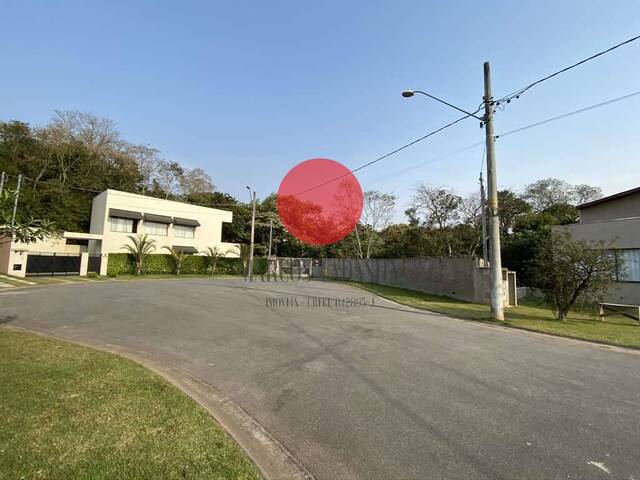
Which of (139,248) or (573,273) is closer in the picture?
(573,273)

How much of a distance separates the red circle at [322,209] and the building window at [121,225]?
14.3 metres

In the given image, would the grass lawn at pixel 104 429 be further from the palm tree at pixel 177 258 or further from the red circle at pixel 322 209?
the palm tree at pixel 177 258

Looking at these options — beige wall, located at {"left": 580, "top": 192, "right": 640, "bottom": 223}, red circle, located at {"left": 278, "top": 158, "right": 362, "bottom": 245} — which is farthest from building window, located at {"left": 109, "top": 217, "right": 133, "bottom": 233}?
beige wall, located at {"left": 580, "top": 192, "right": 640, "bottom": 223}

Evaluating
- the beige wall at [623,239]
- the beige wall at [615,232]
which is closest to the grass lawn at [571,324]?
the beige wall at [623,239]

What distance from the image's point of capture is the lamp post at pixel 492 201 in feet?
34.1

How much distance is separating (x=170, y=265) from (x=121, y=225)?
18.3 ft

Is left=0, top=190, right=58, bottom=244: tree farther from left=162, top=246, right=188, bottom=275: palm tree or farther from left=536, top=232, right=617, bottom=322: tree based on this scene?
left=162, top=246, right=188, bottom=275: palm tree

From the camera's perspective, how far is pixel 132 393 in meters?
3.90

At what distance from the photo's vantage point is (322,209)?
3962cm

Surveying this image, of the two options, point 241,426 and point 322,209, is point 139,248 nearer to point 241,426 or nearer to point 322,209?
point 322,209

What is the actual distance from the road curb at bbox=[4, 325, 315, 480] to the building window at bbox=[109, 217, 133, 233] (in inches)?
1074

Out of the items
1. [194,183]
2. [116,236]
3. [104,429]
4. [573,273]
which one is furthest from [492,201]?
[194,183]

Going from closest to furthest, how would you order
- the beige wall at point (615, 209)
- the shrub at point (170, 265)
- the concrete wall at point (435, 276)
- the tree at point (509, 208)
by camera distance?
the concrete wall at point (435, 276) < the beige wall at point (615, 209) < the shrub at point (170, 265) < the tree at point (509, 208)

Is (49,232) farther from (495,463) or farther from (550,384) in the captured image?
(550,384)
